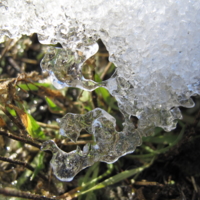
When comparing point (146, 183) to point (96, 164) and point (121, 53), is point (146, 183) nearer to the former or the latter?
point (96, 164)

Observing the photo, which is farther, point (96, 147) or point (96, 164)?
point (96, 164)

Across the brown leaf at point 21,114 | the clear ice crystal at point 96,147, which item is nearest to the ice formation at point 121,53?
the clear ice crystal at point 96,147

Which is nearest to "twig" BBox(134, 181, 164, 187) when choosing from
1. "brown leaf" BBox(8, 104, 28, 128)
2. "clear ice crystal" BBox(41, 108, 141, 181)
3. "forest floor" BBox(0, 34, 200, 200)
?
"forest floor" BBox(0, 34, 200, 200)

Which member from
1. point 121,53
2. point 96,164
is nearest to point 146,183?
point 96,164

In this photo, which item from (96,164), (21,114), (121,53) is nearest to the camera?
(121,53)

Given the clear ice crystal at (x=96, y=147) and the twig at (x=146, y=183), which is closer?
the clear ice crystal at (x=96, y=147)

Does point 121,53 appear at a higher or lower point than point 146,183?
higher

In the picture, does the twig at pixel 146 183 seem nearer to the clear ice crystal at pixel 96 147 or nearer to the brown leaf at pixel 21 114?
the clear ice crystal at pixel 96 147

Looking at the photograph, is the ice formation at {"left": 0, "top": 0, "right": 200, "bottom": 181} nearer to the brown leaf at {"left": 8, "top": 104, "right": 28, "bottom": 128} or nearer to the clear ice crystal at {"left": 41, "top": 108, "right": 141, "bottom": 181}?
the clear ice crystal at {"left": 41, "top": 108, "right": 141, "bottom": 181}

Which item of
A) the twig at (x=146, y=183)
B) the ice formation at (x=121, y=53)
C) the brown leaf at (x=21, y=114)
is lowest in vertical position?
the twig at (x=146, y=183)
